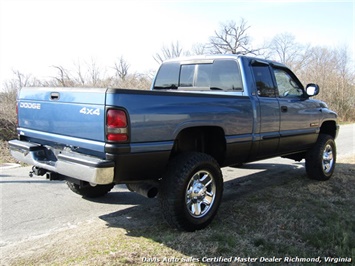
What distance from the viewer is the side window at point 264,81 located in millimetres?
4680

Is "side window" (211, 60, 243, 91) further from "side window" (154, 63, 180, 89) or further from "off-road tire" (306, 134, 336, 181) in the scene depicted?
"off-road tire" (306, 134, 336, 181)

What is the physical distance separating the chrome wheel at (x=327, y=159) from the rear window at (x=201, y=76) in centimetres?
257

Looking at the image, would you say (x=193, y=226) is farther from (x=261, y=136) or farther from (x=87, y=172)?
(x=261, y=136)

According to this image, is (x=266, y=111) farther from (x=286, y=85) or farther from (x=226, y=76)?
(x=286, y=85)

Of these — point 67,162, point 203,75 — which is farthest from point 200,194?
point 203,75

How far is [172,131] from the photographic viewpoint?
3.43 metres

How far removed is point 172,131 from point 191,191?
72cm

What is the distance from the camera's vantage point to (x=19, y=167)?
703cm

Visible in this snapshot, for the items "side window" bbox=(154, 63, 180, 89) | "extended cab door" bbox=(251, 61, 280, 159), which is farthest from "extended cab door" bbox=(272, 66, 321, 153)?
"side window" bbox=(154, 63, 180, 89)

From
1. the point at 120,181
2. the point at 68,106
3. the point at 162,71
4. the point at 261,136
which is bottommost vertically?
the point at 120,181

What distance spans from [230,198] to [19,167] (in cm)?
461

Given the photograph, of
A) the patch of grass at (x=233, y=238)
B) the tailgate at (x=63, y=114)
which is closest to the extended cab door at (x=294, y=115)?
the patch of grass at (x=233, y=238)

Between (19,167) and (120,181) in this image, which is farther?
(19,167)

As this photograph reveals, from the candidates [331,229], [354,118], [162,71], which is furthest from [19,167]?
[354,118]
